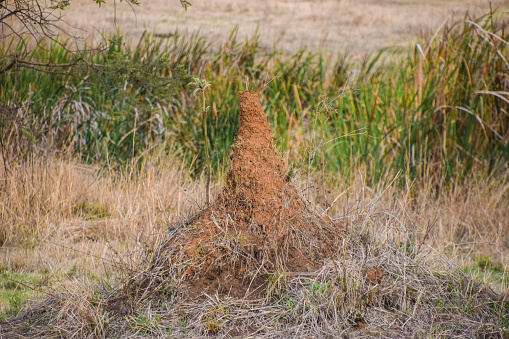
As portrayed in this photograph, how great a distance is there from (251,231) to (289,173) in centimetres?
57

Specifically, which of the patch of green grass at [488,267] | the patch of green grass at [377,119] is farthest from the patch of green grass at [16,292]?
the patch of green grass at [488,267]

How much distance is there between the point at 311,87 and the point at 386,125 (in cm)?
326

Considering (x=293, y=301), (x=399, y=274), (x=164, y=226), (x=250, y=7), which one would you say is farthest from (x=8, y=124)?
(x=250, y=7)

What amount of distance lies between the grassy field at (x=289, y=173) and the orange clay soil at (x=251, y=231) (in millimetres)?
161

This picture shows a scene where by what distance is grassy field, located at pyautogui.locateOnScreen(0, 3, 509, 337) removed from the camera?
3.04m

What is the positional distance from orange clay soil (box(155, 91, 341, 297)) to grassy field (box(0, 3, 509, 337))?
16 centimetres

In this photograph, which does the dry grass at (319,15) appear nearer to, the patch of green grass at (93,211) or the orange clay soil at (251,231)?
the patch of green grass at (93,211)

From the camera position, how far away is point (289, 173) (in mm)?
3541

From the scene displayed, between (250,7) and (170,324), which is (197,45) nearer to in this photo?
(170,324)

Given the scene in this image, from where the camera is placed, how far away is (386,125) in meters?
6.59

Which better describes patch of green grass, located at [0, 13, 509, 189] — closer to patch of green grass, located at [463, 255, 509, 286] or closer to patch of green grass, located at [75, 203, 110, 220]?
patch of green grass, located at [75, 203, 110, 220]

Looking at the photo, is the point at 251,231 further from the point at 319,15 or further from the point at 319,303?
the point at 319,15

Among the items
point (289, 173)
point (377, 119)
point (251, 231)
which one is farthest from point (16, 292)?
point (377, 119)

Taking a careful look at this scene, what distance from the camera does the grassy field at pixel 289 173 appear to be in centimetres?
304
